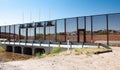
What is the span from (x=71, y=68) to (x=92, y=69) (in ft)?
3.86

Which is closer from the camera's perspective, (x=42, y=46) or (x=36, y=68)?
(x=36, y=68)

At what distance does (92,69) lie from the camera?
13.9m

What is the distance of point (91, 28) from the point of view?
40594mm

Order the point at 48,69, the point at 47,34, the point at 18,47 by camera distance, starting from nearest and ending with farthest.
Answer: the point at 48,69 → the point at 47,34 → the point at 18,47

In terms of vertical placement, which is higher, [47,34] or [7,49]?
[47,34]

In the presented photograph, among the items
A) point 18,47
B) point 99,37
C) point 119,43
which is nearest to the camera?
point 119,43

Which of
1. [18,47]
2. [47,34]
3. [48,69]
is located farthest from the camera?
[18,47]

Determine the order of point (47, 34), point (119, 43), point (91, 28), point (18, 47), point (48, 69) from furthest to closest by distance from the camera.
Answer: point (18, 47)
point (47, 34)
point (91, 28)
point (119, 43)
point (48, 69)

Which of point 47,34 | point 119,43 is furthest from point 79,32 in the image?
point 47,34

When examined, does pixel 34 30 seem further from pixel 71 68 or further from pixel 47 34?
pixel 71 68

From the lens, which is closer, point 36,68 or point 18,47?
point 36,68

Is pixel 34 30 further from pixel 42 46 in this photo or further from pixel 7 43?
pixel 42 46

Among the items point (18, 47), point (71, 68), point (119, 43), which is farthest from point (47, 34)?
point (71, 68)

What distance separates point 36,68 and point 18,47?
50.4m
